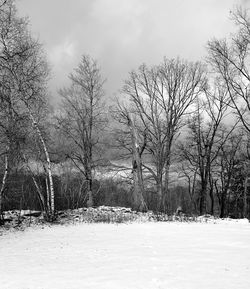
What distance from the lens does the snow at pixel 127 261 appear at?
5.86 meters

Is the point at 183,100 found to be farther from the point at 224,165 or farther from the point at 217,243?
the point at 217,243

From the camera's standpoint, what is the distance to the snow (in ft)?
19.2

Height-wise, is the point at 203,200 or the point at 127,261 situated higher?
the point at 203,200

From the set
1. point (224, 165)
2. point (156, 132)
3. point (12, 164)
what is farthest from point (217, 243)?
point (224, 165)

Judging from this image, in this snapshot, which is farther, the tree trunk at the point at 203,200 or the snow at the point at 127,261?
the tree trunk at the point at 203,200

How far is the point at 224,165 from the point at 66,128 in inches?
773

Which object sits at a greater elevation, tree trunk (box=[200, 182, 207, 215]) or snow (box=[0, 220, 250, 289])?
tree trunk (box=[200, 182, 207, 215])

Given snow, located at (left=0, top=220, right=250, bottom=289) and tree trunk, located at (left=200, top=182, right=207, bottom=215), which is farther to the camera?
tree trunk, located at (left=200, top=182, right=207, bottom=215)

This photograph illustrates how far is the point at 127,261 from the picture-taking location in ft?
25.1

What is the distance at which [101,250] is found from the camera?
31.0 feet

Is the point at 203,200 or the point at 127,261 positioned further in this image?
the point at 203,200

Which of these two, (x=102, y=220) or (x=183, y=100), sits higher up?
(x=183, y=100)

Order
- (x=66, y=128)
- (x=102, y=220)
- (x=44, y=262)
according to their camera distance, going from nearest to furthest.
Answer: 1. (x=44, y=262)
2. (x=102, y=220)
3. (x=66, y=128)

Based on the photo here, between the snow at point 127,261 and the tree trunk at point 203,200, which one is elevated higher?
the tree trunk at point 203,200
